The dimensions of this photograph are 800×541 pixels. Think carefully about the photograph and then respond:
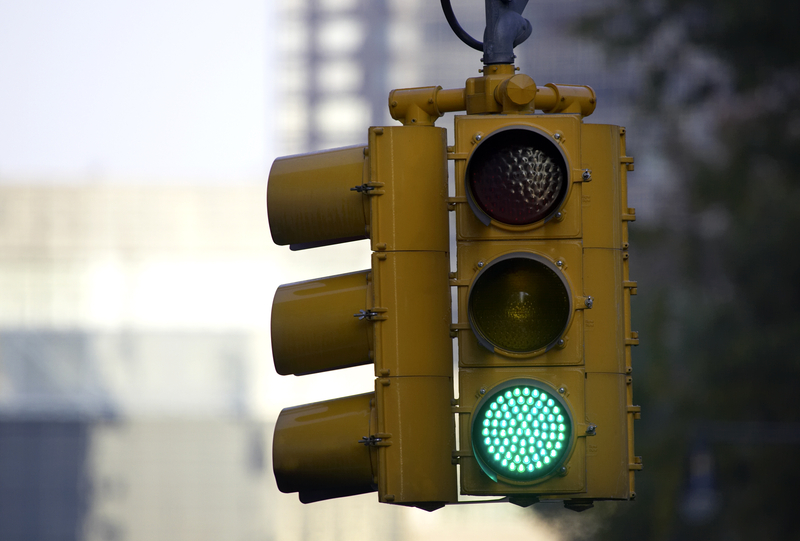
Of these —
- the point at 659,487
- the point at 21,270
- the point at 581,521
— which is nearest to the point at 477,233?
the point at 581,521

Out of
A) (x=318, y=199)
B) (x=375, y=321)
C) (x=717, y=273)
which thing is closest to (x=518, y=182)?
(x=375, y=321)

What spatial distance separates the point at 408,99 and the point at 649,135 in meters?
20.5

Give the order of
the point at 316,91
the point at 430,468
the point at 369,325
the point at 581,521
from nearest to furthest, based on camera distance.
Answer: the point at 430,468
the point at 369,325
the point at 581,521
the point at 316,91

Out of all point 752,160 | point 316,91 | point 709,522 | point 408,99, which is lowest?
point 709,522

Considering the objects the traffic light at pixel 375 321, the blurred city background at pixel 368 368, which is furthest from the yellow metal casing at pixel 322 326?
the blurred city background at pixel 368 368

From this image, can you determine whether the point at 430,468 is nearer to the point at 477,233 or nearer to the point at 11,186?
the point at 477,233

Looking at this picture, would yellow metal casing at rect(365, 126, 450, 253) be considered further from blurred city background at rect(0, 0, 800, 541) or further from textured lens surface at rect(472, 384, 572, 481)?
blurred city background at rect(0, 0, 800, 541)

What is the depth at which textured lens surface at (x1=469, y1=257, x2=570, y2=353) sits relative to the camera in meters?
2.49

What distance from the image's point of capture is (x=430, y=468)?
274 cm

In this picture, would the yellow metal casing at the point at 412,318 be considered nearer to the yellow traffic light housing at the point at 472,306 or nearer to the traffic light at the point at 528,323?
the yellow traffic light housing at the point at 472,306

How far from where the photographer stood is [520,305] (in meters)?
2.50

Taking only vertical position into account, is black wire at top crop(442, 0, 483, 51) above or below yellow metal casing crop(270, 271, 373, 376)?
above

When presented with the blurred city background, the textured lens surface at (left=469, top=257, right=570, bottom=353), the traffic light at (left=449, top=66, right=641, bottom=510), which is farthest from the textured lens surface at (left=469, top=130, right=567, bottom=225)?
the blurred city background

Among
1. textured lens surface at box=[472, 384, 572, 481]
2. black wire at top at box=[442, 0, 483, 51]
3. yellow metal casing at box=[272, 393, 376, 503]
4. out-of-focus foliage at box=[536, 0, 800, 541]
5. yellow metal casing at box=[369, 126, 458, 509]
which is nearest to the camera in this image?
textured lens surface at box=[472, 384, 572, 481]
